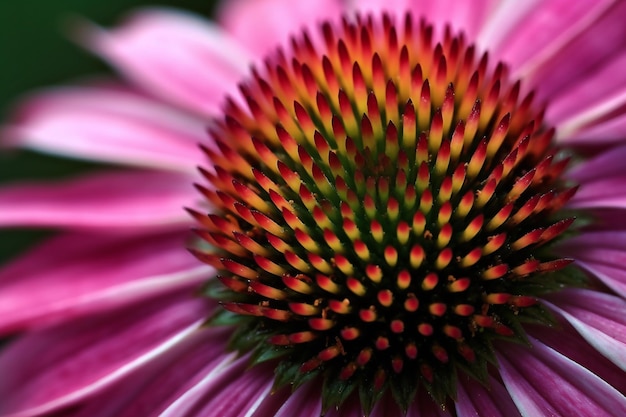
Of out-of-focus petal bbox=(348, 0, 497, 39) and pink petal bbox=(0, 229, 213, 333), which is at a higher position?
out-of-focus petal bbox=(348, 0, 497, 39)

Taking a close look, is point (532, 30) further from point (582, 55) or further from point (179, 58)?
point (179, 58)

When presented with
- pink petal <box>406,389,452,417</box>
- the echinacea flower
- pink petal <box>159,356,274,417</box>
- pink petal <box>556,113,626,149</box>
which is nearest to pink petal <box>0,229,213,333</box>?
the echinacea flower

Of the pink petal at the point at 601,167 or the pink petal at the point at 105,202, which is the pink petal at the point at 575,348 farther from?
the pink petal at the point at 105,202

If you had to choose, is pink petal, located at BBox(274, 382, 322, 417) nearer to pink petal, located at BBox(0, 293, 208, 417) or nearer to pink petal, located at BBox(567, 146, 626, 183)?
pink petal, located at BBox(0, 293, 208, 417)

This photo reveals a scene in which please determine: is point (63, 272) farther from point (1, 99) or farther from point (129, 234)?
point (1, 99)

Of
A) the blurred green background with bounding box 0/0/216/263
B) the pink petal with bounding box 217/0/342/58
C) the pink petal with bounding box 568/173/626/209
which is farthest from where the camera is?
the blurred green background with bounding box 0/0/216/263

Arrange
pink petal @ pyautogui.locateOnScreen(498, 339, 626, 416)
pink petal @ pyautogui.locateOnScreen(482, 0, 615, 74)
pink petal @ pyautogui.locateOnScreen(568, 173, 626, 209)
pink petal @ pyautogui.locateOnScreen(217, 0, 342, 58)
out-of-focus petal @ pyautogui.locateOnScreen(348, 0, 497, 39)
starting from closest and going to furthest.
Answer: pink petal @ pyautogui.locateOnScreen(498, 339, 626, 416), pink petal @ pyautogui.locateOnScreen(568, 173, 626, 209), pink petal @ pyautogui.locateOnScreen(482, 0, 615, 74), out-of-focus petal @ pyautogui.locateOnScreen(348, 0, 497, 39), pink petal @ pyautogui.locateOnScreen(217, 0, 342, 58)

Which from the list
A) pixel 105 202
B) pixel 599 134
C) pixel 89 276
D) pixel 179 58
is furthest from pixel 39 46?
pixel 599 134

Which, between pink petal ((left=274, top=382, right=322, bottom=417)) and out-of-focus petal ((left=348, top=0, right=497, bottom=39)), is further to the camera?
out-of-focus petal ((left=348, top=0, right=497, bottom=39))
